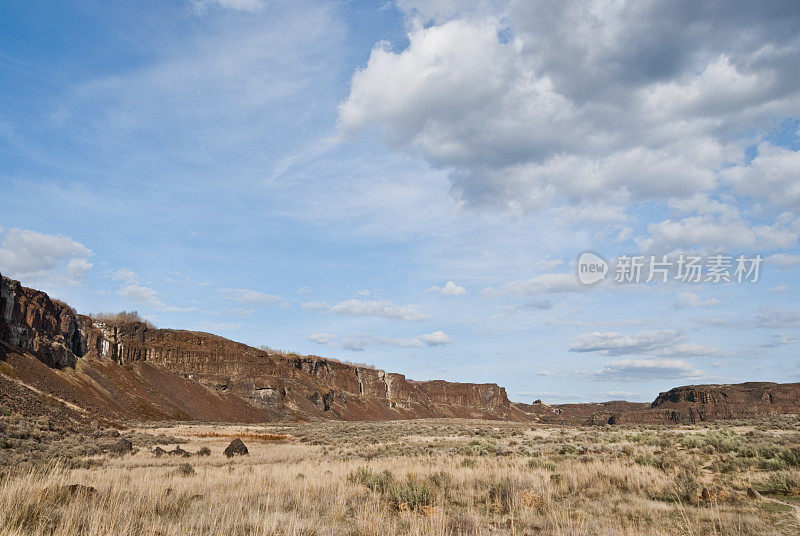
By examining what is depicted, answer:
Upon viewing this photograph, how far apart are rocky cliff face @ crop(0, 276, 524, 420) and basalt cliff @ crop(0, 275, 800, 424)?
206 mm

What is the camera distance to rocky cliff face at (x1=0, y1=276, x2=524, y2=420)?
62.4 meters

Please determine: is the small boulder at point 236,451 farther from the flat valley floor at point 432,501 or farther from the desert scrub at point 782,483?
the desert scrub at point 782,483

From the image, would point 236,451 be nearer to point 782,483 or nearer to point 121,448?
point 121,448

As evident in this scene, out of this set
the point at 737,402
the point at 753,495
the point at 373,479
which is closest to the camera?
the point at 753,495

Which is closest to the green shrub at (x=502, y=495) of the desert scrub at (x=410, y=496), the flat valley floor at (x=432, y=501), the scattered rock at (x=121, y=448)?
the flat valley floor at (x=432, y=501)

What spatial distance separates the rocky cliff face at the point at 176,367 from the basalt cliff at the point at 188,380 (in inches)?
8.1

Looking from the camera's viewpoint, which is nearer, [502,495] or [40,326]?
[502,495]

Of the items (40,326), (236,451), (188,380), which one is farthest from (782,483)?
(188,380)

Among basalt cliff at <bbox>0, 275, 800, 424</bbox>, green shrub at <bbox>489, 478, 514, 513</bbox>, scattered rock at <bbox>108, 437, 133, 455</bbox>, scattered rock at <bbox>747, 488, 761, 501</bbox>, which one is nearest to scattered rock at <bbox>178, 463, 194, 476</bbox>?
scattered rock at <bbox>108, 437, 133, 455</bbox>

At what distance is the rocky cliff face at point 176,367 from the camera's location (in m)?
62.4

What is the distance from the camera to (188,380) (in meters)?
87.9

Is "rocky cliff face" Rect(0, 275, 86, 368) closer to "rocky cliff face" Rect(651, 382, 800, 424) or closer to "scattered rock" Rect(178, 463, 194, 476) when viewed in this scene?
"scattered rock" Rect(178, 463, 194, 476)

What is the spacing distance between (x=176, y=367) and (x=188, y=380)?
16.3 feet

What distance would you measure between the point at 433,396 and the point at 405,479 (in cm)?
17209
